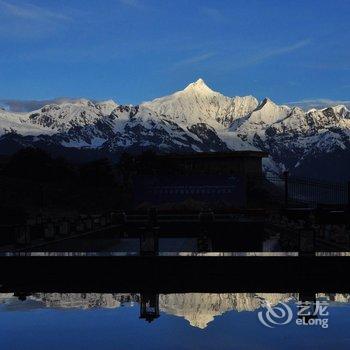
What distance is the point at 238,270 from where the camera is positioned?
75.0 feet

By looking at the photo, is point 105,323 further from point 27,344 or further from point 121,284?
point 121,284

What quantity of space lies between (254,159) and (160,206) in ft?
285

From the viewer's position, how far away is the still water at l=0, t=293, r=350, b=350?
1339cm

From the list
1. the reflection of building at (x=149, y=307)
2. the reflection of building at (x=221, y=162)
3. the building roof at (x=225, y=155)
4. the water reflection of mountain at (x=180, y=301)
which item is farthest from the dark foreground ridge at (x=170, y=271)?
the building roof at (x=225, y=155)

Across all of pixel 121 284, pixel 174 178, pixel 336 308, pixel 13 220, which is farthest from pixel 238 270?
pixel 174 178

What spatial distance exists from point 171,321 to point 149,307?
84.6 inches

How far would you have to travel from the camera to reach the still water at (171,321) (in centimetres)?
1339

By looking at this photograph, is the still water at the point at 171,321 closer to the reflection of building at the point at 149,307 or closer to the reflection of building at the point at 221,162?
the reflection of building at the point at 149,307

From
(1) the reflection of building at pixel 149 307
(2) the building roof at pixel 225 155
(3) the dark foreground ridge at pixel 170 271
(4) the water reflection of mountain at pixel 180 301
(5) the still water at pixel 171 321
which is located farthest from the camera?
(2) the building roof at pixel 225 155

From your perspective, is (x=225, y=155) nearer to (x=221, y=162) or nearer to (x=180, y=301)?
(x=221, y=162)

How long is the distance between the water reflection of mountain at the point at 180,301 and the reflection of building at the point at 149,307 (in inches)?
6.1

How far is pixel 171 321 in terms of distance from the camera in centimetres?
1559

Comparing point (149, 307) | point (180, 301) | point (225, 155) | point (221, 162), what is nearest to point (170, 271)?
point (180, 301)

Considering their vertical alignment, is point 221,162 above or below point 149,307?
above
